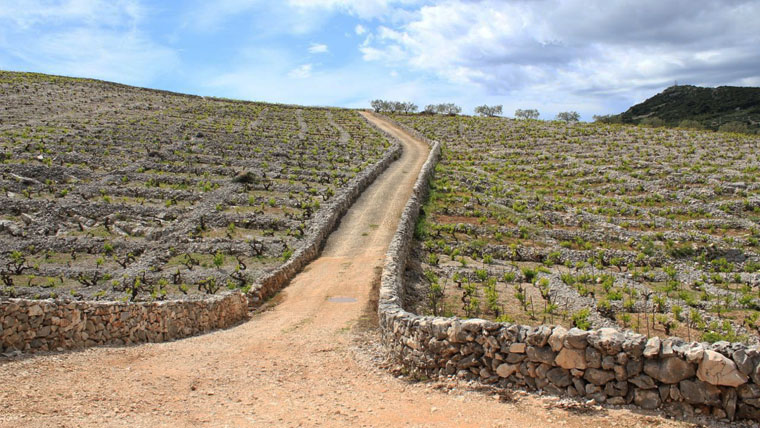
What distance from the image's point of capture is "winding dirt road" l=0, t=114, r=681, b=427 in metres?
7.59

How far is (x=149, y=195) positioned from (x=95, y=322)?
22.6 metres

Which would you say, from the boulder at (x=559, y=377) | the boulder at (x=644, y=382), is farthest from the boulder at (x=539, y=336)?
the boulder at (x=644, y=382)

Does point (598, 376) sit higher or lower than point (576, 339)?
lower

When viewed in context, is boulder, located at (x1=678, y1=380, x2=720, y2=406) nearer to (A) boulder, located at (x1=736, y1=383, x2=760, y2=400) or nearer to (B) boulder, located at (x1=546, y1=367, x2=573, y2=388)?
(A) boulder, located at (x1=736, y1=383, x2=760, y2=400)

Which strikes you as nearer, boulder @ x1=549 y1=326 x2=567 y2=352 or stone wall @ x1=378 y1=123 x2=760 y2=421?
stone wall @ x1=378 y1=123 x2=760 y2=421

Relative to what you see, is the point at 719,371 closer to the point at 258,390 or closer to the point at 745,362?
the point at 745,362

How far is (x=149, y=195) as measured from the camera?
1247 inches

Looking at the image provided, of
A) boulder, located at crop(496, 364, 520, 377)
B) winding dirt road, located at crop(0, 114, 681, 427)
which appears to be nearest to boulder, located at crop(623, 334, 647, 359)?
winding dirt road, located at crop(0, 114, 681, 427)

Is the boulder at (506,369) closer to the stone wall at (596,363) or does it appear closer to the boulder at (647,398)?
the stone wall at (596,363)

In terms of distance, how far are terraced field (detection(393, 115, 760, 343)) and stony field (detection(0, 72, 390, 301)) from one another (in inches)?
329

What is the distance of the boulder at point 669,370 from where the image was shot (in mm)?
6934

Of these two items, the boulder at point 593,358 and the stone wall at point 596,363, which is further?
the boulder at point 593,358

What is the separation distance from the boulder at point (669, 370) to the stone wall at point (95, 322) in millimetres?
10912

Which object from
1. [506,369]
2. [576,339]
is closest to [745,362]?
[576,339]
